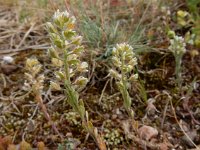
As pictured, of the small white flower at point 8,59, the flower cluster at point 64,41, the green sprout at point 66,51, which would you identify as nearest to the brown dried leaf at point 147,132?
the green sprout at point 66,51

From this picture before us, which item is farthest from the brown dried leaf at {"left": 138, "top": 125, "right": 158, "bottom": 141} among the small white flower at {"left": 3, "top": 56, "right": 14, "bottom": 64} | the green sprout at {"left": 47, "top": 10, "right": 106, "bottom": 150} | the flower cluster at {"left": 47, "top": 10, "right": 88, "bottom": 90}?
the small white flower at {"left": 3, "top": 56, "right": 14, "bottom": 64}

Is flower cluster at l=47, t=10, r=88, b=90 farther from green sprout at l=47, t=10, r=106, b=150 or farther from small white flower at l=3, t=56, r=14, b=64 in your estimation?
small white flower at l=3, t=56, r=14, b=64

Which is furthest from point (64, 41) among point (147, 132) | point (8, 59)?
point (8, 59)

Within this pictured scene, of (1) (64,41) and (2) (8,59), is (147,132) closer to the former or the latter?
(1) (64,41)

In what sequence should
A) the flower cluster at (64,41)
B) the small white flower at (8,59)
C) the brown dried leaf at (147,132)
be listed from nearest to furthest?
the flower cluster at (64,41) < the brown dried leaf at (147,132) < the small white flower at (8,59)

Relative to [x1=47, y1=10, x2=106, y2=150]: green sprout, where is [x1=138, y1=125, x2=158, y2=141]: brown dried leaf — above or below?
below

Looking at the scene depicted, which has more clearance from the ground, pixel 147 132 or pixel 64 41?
pixel 64 41

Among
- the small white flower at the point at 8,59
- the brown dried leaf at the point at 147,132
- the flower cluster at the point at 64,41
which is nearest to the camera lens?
the flower cluster at the point at 64,41

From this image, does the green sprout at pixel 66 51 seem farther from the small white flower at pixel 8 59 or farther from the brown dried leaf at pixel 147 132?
the small white flower at pixel 8 59

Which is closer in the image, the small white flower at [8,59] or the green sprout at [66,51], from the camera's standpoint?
the green sprout at [66,51]

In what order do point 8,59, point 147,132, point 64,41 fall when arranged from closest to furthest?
point 64,41 → point 147,132 → point 8,59

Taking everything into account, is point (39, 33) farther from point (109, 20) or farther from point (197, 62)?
point (197, 62)

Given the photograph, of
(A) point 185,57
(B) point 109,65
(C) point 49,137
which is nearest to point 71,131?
(C) point 49,137
